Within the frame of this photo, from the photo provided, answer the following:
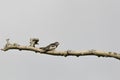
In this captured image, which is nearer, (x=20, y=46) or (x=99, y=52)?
(x=99, y=52)

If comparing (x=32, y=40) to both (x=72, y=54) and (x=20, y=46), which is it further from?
(x=72, y=54)

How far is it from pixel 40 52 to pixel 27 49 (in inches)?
24.0

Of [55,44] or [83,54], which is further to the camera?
[55,44]

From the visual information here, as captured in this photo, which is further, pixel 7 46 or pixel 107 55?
pixel 7 46

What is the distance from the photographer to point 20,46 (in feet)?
67.6

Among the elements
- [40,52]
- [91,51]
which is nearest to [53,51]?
[40,52]

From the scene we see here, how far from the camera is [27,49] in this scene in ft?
67.1

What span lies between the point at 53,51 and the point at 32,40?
150cm

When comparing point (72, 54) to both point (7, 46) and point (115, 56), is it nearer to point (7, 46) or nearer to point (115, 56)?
point (115, 56)

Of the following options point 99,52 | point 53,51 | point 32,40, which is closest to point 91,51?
point 99,52

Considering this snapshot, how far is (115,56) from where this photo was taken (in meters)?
19.2

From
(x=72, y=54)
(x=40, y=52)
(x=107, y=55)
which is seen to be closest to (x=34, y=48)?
(x=40, y=52)

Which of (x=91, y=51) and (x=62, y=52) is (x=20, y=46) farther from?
(x=91, y=51)

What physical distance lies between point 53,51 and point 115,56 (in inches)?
115
